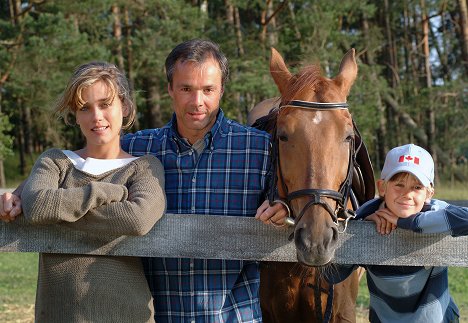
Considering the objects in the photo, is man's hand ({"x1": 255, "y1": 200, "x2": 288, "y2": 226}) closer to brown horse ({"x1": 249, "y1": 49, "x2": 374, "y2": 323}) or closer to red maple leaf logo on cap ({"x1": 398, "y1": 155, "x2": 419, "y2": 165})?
brown horse ({"x1": 249, "y1": 49, "x2": 374, "y2": 323})

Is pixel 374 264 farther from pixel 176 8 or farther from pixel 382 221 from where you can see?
pixel 176 8

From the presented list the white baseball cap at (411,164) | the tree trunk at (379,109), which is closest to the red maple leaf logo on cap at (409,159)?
the white baseball cap at (411,164)

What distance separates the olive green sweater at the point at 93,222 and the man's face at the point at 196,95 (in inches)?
13.5

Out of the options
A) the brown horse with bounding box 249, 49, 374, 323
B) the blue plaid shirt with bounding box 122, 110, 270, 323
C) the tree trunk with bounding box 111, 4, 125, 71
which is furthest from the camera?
the tree trunk with bounding box 111, 4, 125, 71

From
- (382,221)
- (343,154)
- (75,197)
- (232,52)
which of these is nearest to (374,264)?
(382,221)

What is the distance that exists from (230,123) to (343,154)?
1.88 ft

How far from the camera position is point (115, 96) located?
114 inches

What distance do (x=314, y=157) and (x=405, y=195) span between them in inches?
16.3

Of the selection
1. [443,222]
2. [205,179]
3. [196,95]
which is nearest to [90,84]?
[196,95]

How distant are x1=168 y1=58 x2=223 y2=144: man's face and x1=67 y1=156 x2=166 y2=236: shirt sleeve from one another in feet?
1.55

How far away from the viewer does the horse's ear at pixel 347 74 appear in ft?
11.0

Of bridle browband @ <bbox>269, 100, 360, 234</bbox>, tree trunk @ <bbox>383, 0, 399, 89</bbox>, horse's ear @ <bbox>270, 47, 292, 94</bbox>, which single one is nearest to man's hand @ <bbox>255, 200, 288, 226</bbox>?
bridle browband @ <bbox>269, 100, 360, 234</bbox>

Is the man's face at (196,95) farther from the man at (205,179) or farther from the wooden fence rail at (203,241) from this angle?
the wooden fence rail at (203,241)

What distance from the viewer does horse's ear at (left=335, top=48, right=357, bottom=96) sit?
337 centimetres
